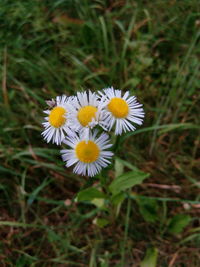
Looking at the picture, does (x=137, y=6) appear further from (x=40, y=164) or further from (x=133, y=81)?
(x=40, y=164)

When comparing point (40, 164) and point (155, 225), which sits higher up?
→ point (40, 164)

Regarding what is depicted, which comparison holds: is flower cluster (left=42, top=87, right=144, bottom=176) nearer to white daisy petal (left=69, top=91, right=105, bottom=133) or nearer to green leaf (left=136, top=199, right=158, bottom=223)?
white daisy petal (left=69, top=91, right=105, bottom=133)

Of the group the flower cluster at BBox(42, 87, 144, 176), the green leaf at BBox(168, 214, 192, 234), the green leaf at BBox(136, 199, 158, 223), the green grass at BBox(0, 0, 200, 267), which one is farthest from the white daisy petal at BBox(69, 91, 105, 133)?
the green leaf at BBox(168, 214, 192, 234)

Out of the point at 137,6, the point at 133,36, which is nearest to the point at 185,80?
the point at 133,36

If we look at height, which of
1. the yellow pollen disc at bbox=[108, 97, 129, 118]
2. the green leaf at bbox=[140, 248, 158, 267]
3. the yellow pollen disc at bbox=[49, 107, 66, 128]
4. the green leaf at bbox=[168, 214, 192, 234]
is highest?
the yellow pollen disc at bbox=[108, 97, 129, 118]

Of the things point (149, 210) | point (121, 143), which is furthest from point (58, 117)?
point (149, 210)
